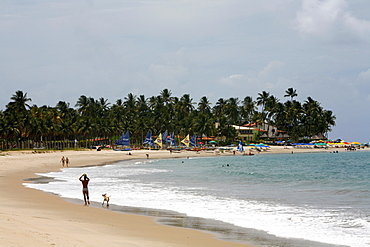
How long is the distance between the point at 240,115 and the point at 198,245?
530 ft

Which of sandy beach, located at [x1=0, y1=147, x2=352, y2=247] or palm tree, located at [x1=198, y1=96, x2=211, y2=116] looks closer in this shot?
sandy beach, located at [x1=0, y1=147, x2=352, y2=247]

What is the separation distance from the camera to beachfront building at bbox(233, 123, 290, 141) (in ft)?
507

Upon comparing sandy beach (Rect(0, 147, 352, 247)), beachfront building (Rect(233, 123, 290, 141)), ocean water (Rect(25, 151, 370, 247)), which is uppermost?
beachfront building (Rect(233, 123, 290, 141))

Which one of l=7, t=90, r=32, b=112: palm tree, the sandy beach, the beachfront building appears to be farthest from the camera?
the beachfront building

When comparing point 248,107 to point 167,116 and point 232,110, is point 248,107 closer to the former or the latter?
point 232,110

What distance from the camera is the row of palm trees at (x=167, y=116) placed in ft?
398

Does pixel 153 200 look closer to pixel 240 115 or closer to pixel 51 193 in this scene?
pixel 51 193

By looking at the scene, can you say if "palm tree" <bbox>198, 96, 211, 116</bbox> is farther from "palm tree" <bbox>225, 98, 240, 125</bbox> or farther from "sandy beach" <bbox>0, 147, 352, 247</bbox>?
"sandy beach" <bbox>0, 147, 352, 247</bbox>

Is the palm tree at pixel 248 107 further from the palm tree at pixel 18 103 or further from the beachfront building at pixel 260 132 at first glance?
the palm tree at pixel 18 103

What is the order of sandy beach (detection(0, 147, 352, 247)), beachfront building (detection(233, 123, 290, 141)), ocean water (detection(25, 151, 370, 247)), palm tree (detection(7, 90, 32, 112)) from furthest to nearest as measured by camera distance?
1. beachfront building (detection(233, 123, 290, 141))
2. palm tree (detection(7, 90, 32, 112))
3. ocean water (detection(25, 151, 370, 247))
4. sandy beach (detection(0, 147, 352, 247))

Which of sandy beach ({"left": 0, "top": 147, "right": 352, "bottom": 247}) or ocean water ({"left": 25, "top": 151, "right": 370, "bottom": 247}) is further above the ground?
sandy beach ({"left": 0, "top": 147, "right": 352, "bottom": 247})

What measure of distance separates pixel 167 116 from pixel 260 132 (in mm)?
34323

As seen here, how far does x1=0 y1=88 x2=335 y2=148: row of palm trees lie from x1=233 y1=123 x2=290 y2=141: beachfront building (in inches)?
79.2

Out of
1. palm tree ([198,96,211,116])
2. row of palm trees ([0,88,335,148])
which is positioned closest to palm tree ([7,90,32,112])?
row of palm trees ([0,88,335,148])
